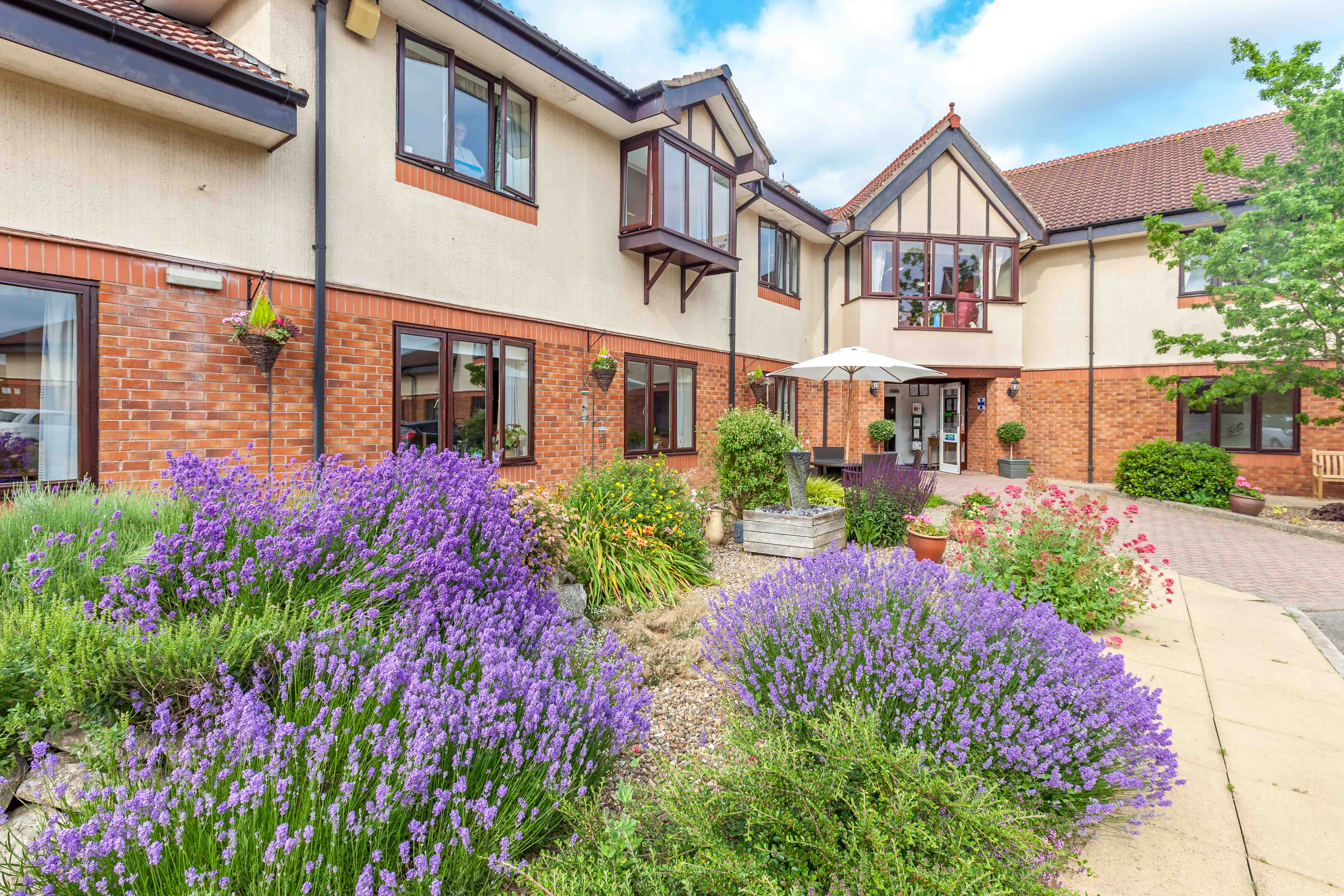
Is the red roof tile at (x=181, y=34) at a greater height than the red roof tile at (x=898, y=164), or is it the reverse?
the red roof tile at (x=898, y=164)

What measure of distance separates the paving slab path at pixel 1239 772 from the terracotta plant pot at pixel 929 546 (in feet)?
5.84

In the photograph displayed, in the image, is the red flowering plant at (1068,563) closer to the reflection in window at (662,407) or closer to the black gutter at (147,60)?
the reflection in window at (662,407)

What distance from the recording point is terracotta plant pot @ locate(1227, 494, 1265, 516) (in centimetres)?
1011

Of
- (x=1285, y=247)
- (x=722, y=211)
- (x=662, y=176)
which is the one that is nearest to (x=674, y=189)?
(x=662, y=176)

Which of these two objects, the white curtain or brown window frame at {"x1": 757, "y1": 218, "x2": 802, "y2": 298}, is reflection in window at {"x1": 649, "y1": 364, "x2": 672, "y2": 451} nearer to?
brown window frame at {"x1": 757, "y1": 218, "x2": 802, "y2": 298}

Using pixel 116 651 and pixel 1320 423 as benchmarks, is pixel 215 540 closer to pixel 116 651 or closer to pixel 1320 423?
pixel 116 651

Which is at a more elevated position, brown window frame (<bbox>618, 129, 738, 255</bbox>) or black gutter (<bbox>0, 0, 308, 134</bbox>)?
brown window frame (<bbox>618, 129, 738, 255</bbox>)

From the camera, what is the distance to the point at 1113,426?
14.1m

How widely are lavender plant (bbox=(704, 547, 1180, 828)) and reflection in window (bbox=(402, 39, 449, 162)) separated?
6609 millimetres

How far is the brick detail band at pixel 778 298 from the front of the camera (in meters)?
12.8

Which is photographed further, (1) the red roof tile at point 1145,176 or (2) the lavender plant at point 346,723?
(1) the red roof tile at point 1145,176

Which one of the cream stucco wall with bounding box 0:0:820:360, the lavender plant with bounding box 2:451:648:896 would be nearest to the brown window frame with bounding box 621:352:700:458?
the cream stucco wall with bounding box 0:0:820:360

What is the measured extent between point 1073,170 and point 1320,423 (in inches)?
431

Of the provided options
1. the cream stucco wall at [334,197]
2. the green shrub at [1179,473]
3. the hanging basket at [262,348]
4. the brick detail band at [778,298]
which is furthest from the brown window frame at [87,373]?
the green shrub at [1179,473]
